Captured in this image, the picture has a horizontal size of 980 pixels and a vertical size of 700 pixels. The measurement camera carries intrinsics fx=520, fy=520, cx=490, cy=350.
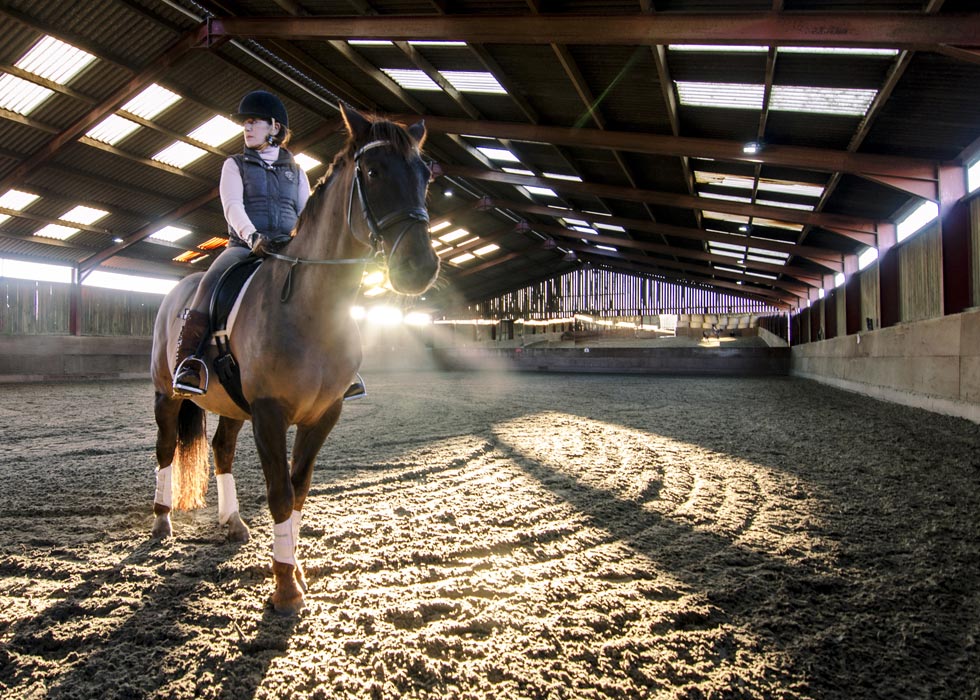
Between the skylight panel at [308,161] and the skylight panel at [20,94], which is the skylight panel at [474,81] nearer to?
the skylight panel at [308,161]

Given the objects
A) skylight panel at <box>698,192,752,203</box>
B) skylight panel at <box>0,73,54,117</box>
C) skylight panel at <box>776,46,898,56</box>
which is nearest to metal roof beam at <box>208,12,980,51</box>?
skylight panel at <box>776,46,898,56</box>

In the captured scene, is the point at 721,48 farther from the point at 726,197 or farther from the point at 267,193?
the point at 726,197

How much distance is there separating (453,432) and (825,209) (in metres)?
9.07

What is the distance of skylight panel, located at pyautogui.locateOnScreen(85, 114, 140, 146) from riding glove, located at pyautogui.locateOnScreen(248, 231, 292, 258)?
10.8m

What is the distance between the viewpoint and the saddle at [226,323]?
2.19 metres

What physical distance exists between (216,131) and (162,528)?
11307 millimetres

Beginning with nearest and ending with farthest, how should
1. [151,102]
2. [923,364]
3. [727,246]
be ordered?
[923,364]
[151,102]
[727,246]

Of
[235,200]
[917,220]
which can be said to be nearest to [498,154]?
[917,220]

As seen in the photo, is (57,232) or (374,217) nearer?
(374,217)

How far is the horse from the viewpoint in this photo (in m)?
1.83

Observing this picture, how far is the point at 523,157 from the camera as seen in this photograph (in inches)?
475

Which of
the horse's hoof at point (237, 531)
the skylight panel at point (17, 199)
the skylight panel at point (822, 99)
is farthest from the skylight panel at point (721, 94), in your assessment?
the skylight panel at point (17, 199)

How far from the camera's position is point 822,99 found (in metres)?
6.43

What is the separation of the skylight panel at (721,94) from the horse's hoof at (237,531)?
23.8 feet
